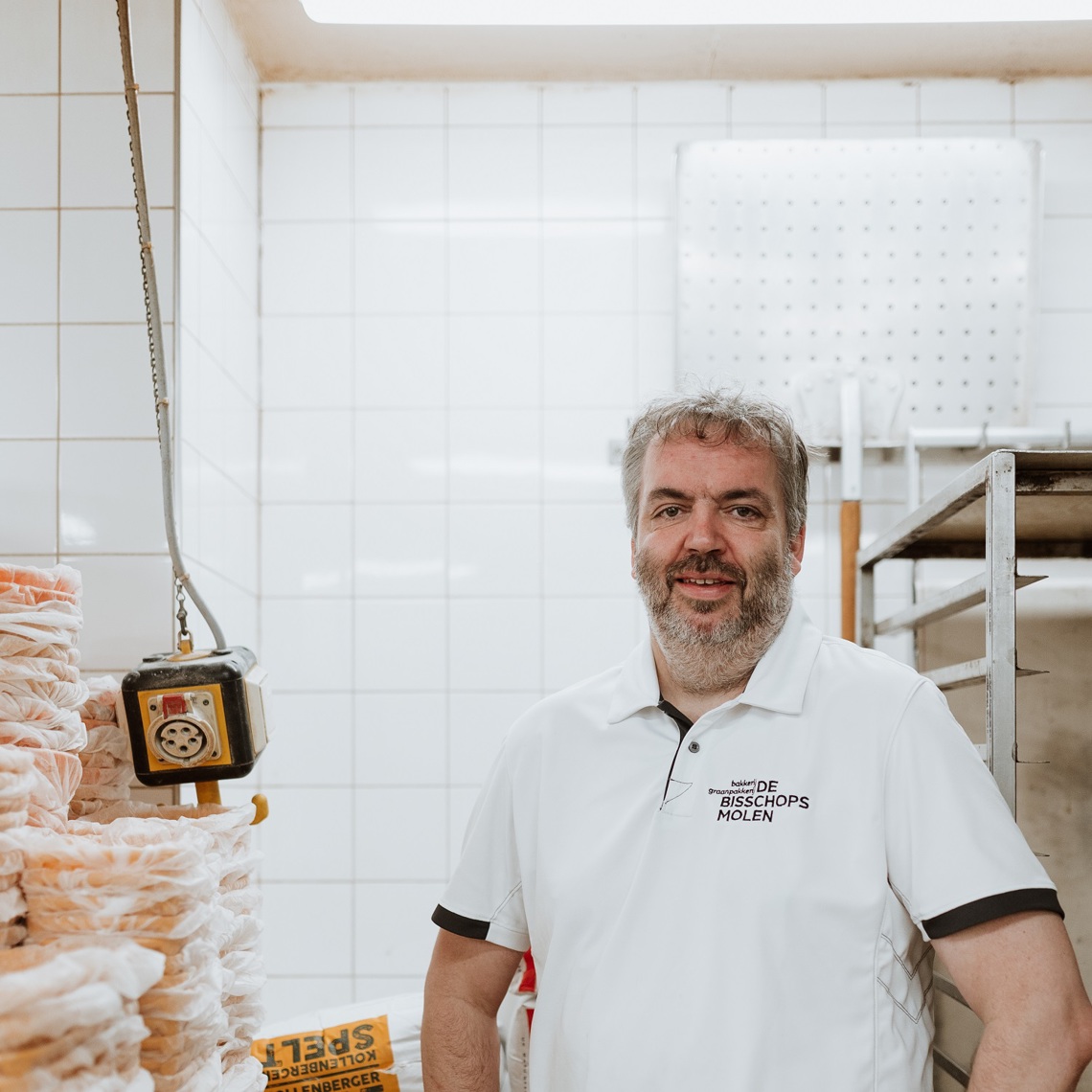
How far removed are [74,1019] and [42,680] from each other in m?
0.54

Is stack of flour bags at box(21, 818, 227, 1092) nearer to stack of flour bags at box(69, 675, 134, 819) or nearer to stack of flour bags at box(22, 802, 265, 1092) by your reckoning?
stack of flour bags at box(22, 802, 265, 1092)

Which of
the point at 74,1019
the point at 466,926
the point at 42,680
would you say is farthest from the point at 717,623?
the point at 74,1019

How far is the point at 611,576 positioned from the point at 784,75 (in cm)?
123

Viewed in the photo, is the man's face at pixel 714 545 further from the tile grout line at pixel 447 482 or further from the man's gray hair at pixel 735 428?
the tile grout line at pixel 447 482

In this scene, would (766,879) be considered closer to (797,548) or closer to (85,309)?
(797,548)

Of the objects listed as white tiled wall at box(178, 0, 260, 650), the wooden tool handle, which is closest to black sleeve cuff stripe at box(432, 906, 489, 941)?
white tiled wall at box(178, 0, 260, 650)

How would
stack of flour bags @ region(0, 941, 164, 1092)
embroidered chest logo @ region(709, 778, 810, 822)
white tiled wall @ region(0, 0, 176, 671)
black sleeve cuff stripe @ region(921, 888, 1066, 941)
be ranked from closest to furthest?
stack of flour bags @ region(0, 941, 164, 1092), black sleeve cuff stripe @ region(921, 888, 1066, 941), embroidered chest logo @ region(709, 778, 810, 822), white tiled wall @ region(0, 0, 176, 671)

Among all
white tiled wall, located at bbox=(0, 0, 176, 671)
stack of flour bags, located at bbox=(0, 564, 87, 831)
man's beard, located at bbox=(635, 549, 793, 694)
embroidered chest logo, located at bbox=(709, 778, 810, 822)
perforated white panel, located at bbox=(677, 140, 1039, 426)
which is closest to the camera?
stack of flour bags, located at bbox=(0, 564, 87, 831)

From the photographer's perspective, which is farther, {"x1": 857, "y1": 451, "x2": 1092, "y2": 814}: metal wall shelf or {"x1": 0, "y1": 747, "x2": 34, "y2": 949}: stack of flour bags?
{"x1": 857, "y1": 451, "x2": 1092, "y2": 814}: metal wall shelf

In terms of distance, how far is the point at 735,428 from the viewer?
5.77ft

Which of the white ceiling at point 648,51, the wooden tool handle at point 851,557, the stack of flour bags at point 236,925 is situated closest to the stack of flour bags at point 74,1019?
the stack of flour bags at point 236,925

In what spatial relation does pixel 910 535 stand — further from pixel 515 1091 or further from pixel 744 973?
pixel 515 1091

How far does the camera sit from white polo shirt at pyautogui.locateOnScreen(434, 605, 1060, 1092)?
152 centimetres

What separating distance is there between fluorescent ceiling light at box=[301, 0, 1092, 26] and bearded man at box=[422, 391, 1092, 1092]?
1.10m
